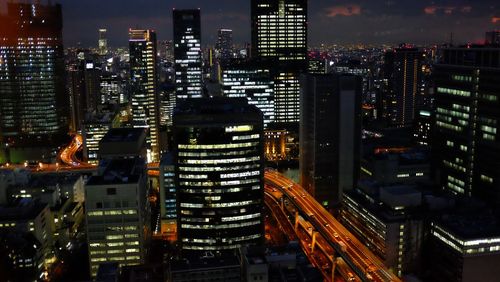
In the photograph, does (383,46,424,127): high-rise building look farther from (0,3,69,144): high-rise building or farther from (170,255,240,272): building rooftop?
(170,255,240,272): building rooftop

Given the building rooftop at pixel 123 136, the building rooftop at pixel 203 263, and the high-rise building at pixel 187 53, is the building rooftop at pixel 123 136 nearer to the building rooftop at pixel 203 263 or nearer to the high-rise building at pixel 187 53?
the building rooftop at pixel 203 263

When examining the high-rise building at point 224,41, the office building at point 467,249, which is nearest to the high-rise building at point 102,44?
the high-rise building at point 224,41

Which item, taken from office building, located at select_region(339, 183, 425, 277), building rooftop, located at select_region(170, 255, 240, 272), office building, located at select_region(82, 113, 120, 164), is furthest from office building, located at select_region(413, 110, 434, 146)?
building rooftop, located at select_region(170, 255, 240, 272)

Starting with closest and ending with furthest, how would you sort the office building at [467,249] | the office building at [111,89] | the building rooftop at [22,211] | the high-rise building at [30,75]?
the office building at [467,249], the building rooftop at [22,211], the high-rise building at [30,75], the office building at [111,89]

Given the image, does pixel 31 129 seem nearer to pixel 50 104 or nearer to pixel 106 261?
pixel 50 104

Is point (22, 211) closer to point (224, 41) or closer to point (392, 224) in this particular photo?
point (392, 224)
